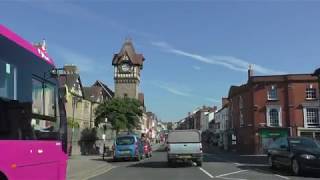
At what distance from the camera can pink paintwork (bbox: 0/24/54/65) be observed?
30.3 feet

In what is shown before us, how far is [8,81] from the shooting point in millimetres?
9164

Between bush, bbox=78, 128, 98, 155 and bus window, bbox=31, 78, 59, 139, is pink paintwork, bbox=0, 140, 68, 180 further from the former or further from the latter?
bush, bbox=78, 128, 98, 155

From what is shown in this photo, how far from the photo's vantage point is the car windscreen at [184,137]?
32375mm

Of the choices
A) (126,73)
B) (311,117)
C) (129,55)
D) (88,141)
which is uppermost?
(129,55)

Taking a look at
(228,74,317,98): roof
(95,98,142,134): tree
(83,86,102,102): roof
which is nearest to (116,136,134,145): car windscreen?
(95,98,142,134): tree

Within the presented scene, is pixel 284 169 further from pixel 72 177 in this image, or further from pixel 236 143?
pixel 236 143

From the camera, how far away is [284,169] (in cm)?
2778

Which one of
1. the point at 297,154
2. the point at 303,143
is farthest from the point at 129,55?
the point at 297,154

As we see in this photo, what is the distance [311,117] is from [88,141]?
91.6ft

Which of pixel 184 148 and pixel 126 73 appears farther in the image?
pixel 126 73

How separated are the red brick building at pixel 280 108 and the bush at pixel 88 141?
71.5 ft

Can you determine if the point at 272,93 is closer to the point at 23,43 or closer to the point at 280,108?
the point at 280,108

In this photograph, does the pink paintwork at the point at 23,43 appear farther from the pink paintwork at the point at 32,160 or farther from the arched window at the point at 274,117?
the arched window at the point at 274,117

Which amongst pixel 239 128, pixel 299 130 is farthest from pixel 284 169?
pixel 239 128
